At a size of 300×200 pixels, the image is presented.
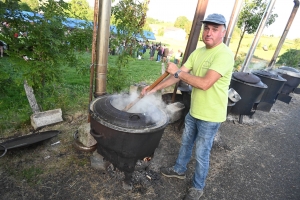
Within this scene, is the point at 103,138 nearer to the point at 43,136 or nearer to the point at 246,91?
the point at 43,136

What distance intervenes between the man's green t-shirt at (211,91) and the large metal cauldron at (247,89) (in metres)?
3.44

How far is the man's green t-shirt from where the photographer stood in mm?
2182

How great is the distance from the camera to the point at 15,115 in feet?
13.1

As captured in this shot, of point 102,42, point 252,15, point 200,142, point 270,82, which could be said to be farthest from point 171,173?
point 252,15

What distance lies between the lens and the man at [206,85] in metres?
2.04

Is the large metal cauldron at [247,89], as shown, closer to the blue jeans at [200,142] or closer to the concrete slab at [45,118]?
the blue jeans at [200,142]

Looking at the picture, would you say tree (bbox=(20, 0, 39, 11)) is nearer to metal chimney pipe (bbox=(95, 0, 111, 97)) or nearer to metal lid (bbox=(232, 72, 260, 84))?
metal chimney pipe (bbox=(95, 0, 111, 97))

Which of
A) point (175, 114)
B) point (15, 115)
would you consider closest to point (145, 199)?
point (175, 114)

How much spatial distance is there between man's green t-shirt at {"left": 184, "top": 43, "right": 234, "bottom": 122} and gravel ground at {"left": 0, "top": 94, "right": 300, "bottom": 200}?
1328 millimetres

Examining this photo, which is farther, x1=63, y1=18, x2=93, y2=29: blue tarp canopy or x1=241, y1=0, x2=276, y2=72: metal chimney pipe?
x1=241, y1=0, x2=276, y2=72: metal chimney pipe

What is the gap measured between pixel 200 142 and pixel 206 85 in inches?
34.9

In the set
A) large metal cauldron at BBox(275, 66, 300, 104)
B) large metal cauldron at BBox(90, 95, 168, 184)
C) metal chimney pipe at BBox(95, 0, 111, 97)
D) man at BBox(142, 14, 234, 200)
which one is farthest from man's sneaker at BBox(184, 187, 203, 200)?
large metal cauldron at BBox(275, 66, 300, 104)

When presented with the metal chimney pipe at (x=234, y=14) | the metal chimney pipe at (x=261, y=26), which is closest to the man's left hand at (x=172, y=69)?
the metal chimney pipe at (x=234, y=14)

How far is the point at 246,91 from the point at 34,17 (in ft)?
17.8
